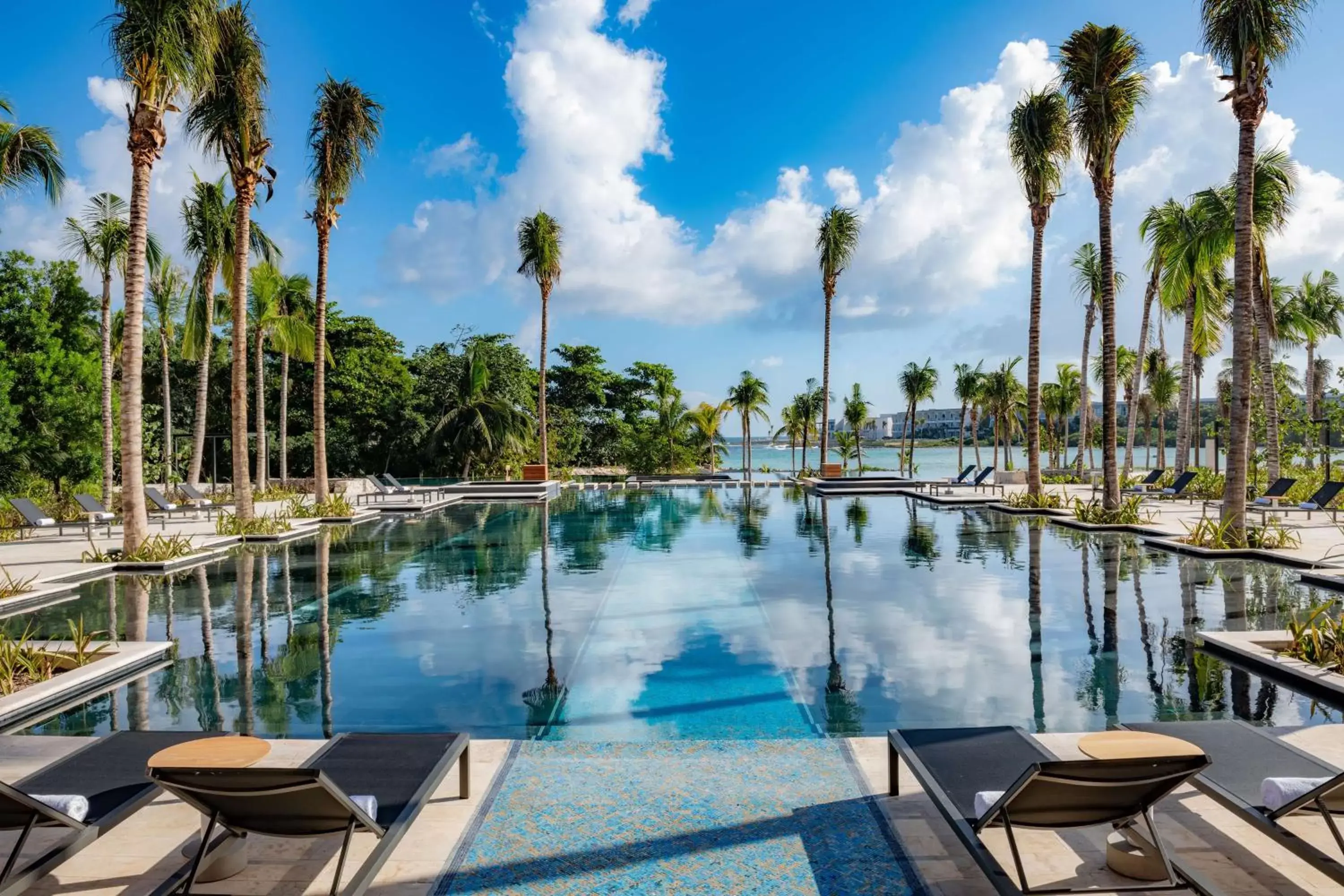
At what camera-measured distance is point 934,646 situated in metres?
6.88

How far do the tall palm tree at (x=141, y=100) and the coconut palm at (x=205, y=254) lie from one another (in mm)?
6741

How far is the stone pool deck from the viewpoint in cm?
289

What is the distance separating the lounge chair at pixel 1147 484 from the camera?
69.3 ft

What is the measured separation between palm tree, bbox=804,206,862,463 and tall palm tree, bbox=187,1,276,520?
20160mm

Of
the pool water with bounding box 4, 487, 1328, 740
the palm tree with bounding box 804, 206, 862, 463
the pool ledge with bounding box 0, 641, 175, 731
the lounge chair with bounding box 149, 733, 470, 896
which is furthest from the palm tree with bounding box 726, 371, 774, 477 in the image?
the lounge chair with bounding box 149, 733, 470, 896

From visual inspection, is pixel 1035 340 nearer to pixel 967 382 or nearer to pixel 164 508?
pixel 967 382

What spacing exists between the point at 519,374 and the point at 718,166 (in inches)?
501

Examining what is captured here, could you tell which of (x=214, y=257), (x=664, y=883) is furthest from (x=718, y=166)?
(x=664, y=883)

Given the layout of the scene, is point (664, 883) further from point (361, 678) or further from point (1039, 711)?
point (361, 678)

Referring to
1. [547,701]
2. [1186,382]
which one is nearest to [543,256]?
[1186,382]

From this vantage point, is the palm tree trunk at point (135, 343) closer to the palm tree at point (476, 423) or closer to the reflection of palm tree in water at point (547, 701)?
the reflection of palm tree in water at point (547, 701)

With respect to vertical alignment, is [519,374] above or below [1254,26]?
below

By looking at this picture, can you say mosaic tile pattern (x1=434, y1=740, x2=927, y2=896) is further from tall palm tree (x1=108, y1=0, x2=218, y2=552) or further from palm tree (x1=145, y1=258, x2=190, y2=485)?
palm tree (x1=145, y1=258, x2=190, y2=485)

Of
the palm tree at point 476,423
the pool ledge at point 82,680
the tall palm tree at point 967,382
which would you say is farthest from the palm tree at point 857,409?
the pool ledge at point 82,680
